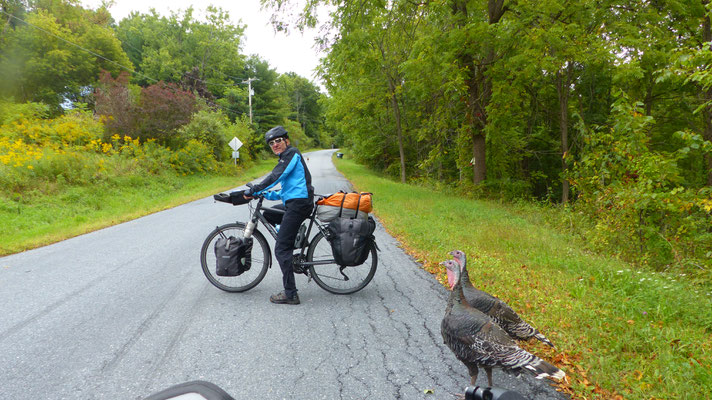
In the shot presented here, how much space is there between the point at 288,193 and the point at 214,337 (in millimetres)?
1703

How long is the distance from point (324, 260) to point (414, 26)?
1160 centimetres

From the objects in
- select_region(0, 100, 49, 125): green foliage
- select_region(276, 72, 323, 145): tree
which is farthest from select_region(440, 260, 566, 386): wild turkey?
select_region(276, 72, 323, 145): tree

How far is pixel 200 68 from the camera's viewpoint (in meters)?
46.2

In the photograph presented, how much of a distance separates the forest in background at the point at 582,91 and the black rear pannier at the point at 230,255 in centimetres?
602

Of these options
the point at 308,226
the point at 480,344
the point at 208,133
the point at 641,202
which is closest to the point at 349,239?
the point at 308,226

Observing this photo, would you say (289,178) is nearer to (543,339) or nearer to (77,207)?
(543,339)

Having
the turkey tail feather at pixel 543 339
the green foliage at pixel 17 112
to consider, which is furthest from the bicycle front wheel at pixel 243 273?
the green foliage at pixel 17 112

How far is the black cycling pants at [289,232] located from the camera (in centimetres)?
403

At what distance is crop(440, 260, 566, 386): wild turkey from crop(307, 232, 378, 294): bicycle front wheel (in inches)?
69.0

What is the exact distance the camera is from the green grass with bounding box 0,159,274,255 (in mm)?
8023

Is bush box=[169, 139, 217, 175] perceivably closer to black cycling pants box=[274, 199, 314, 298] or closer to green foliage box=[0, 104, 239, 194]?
green foliage box=[0, 104, 239, 194]

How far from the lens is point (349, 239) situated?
13.1 feet

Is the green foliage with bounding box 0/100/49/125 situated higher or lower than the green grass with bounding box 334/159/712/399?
higher

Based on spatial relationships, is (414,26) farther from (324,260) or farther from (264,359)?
(264,359)
